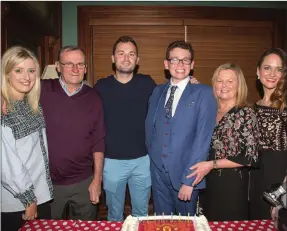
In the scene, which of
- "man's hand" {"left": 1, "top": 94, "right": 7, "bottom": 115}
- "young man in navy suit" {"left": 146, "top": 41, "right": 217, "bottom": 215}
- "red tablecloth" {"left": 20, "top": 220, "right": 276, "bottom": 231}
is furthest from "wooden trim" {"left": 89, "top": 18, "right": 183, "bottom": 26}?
"red tablecloth" {"left": 20, "top": 220, "right": 276, "bottom": 231}

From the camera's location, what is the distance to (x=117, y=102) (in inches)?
98.0

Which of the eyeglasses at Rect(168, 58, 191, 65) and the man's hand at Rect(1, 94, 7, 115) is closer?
the man's hand at Rect(1, 94, 7, 115)

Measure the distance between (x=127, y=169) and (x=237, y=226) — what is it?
1233 millimetres

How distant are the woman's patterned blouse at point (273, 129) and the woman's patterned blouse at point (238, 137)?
84 millimetres

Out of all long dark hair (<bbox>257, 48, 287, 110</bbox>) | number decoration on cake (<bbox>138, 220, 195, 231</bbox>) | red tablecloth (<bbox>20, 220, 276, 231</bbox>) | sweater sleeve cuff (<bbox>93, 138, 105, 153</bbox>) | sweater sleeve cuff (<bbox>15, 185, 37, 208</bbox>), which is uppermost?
long dark hair (<bbox>257, 48, 287, 110</bbox>)

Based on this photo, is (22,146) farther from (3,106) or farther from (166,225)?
(166,225)

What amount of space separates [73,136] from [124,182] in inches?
26.8

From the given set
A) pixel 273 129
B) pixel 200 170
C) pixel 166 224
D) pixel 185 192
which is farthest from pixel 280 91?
pixel 166 224

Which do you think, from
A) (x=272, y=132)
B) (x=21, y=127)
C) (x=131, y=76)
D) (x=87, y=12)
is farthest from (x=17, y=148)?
(x=87, y=12)

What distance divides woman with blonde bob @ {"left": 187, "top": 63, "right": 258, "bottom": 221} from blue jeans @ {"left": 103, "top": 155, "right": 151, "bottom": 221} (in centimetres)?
58

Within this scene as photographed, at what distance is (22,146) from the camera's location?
1.75m

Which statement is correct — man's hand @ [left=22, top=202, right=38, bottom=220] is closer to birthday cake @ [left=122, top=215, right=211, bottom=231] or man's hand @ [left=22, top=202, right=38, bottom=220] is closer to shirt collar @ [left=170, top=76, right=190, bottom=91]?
birthday cake @ [left=122, top=215, right=211, bottom=231]

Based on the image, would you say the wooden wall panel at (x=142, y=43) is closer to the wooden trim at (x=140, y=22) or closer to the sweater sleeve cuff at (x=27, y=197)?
the wooden trim at (x=140, y=22)

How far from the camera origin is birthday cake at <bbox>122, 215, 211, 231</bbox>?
1.41 metres
